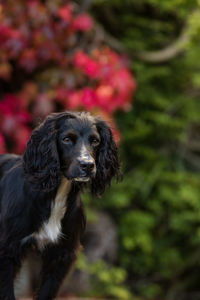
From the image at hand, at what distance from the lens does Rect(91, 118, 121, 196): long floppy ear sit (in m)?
3.89

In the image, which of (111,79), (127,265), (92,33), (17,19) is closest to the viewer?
(17,19)

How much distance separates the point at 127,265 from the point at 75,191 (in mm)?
4981

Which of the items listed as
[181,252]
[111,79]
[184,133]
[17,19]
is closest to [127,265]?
[181,252]

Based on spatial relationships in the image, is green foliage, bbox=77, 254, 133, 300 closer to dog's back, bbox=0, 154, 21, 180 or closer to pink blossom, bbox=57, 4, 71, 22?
pink blossom, bbox=57, 4, 71, 22

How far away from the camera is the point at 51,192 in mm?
3748

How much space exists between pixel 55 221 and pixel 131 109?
504 cm

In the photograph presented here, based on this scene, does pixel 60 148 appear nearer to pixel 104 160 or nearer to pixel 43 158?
pixel 43 158

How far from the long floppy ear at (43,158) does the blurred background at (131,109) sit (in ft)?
8.16

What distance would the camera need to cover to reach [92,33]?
7.45m

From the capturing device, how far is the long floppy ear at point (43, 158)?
3682 millimetres

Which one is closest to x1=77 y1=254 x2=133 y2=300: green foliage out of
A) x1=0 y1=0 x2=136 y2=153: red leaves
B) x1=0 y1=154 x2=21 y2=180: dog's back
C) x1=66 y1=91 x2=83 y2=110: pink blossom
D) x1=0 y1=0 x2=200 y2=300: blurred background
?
x1=0 y1=0 x2=200 y2=300: blurred background

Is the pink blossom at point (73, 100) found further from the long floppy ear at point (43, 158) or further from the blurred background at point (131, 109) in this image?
the long floppy ear at point (43, 158)

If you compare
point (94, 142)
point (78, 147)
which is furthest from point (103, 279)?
point (78, 147)

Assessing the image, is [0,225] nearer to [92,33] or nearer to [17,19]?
[17,19]
